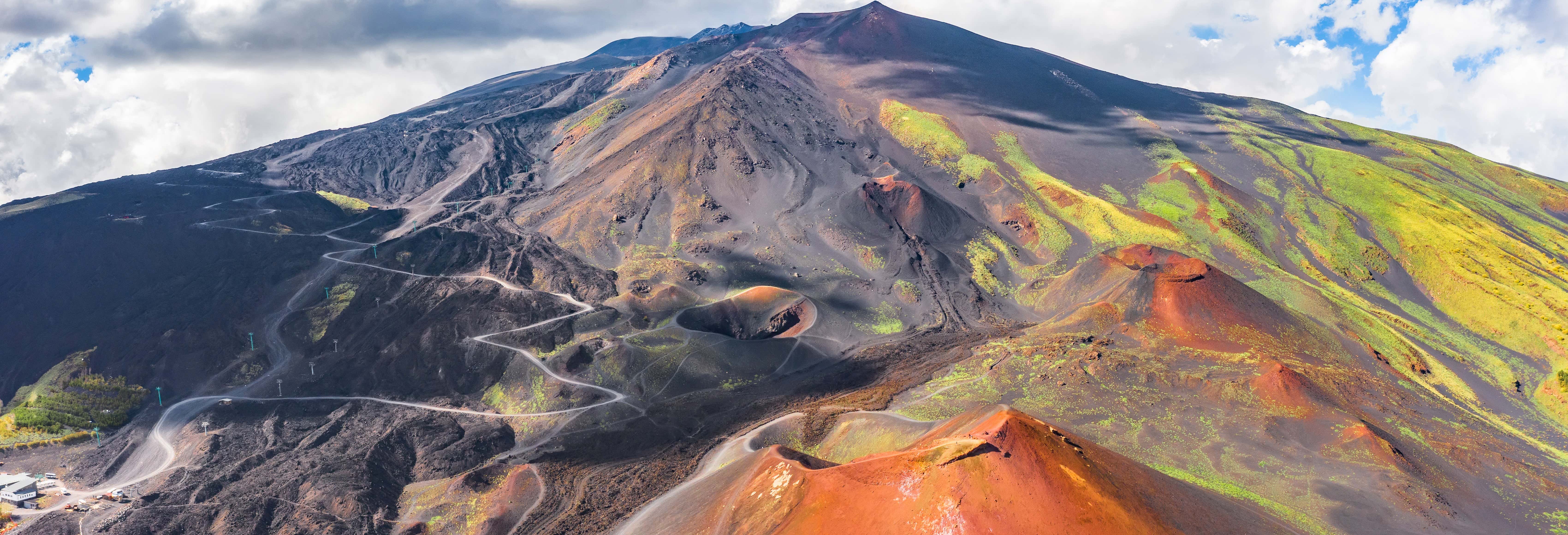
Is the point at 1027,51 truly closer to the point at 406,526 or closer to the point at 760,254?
the point at 760,254

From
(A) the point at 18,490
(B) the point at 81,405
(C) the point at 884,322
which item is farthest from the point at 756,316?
(B) the point at 81,405

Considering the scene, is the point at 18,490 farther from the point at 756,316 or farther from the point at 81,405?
the point at 756,316

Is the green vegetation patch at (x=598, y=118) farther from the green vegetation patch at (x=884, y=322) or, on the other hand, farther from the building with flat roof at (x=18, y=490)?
the building with flat roof at (x=18, y=490)

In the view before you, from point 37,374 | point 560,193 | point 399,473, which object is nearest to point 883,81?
point 560,193

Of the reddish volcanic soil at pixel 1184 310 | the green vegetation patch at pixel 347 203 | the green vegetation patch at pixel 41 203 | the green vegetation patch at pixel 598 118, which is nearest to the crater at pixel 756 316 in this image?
the reddish volcanic soil at pixel 1184 310

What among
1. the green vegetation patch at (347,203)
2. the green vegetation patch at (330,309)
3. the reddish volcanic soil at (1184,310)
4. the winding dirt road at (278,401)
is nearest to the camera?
the winding dirt road at (278,401)
